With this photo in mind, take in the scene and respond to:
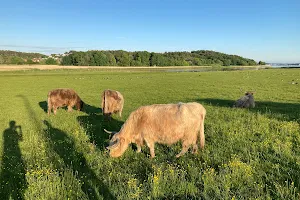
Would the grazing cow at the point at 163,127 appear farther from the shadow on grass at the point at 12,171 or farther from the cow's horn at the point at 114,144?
the shadow on grass at the point at 12,171

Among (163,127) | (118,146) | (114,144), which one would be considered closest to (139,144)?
(118,146)

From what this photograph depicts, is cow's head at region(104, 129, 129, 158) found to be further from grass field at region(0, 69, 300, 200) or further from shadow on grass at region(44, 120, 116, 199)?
shadow on grass at region(44, 120, 116, 199)

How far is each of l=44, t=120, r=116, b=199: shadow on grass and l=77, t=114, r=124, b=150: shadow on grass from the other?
3.16ft

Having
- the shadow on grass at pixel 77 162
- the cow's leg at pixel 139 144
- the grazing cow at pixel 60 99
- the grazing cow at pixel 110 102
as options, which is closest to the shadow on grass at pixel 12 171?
the shadow on grass at pixel 77 162

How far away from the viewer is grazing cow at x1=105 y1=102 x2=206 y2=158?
26.2ft

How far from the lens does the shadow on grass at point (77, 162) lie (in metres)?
6.06

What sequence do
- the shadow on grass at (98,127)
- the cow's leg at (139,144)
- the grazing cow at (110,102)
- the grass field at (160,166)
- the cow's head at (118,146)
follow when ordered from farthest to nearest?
the grazing cow at (110,102)
the shadow on grass at (98,127)
the cow's leg at (139,144)
the cow's head at (118,146)
the grass field at (160,166)

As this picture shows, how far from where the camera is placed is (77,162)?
26.7 ft

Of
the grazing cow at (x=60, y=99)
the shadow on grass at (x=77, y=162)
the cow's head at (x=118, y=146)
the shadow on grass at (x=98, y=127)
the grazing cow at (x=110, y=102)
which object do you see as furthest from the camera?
the grazing cow at (x=60, y=99)

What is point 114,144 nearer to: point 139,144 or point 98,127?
point 139,144

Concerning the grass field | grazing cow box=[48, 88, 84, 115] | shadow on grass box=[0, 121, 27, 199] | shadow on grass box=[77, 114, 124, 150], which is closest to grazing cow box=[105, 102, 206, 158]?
the grass field

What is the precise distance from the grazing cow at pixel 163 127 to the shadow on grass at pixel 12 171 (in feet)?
9.08

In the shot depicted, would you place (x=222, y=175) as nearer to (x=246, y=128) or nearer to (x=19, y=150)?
(x=246, y=128)

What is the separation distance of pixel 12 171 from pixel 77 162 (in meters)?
1.94
